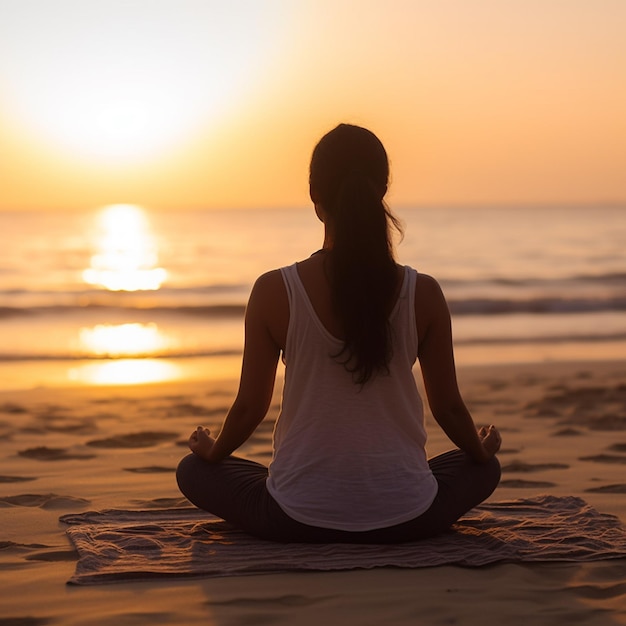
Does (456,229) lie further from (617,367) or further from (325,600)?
(325,600)

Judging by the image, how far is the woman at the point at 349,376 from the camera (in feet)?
10.7

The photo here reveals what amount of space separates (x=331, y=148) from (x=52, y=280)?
892 inches

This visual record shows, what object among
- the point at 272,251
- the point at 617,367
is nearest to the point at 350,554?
the point at 617,367

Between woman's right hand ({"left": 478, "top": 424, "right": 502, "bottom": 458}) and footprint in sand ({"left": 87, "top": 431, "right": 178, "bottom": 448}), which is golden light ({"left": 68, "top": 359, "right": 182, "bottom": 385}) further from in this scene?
woman's right hand ({"left": 478, "top": 424, "right": 502, "bottom": 458})

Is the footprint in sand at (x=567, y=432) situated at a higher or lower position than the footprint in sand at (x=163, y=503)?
higher

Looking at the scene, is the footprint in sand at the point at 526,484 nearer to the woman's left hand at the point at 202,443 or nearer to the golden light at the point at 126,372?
the woman's left hand at the point at 202,443

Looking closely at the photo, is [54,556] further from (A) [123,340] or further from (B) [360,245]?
(A) [123,340]

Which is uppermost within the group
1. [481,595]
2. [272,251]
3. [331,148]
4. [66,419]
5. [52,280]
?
[272,251]

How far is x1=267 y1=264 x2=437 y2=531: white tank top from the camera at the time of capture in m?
3.33

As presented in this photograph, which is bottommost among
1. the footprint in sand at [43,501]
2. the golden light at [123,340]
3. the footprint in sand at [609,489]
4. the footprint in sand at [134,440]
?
the footprint in sand at [609,489]

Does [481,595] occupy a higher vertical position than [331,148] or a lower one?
lower

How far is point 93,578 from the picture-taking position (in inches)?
127

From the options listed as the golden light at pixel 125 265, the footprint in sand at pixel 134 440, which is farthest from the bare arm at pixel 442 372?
the golden light at pixel 125 265

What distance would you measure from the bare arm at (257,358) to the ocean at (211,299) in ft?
1.82
